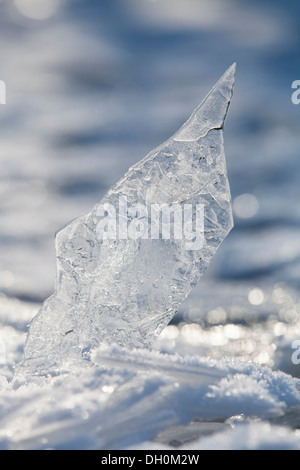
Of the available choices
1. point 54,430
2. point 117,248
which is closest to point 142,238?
point 117,248

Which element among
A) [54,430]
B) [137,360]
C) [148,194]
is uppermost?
[148,194]

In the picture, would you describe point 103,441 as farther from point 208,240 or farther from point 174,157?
point 174,157

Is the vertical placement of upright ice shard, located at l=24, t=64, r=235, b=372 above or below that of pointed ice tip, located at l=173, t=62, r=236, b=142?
below

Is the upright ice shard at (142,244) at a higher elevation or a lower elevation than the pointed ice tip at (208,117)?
lower

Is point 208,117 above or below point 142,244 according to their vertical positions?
above
